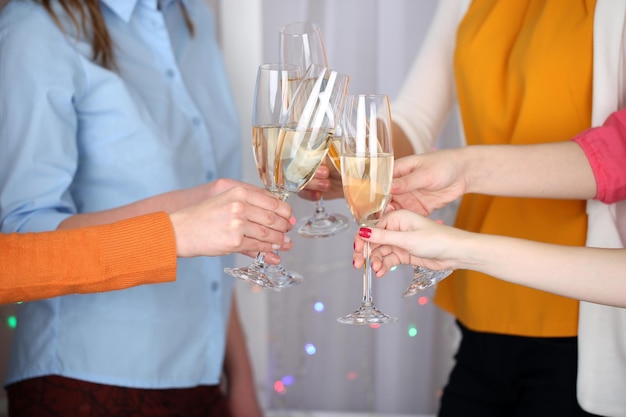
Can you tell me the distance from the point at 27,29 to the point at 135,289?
1.93ft

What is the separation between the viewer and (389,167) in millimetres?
1164

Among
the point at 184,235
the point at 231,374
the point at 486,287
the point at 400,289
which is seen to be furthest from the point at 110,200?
the point at 400,289

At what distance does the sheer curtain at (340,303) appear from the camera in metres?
2.51

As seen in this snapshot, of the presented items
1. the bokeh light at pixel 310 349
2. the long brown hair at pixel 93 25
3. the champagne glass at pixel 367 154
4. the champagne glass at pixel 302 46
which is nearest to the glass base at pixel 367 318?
the champagne glass at pixel 367 154

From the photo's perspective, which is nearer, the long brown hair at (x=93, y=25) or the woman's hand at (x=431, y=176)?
the woman's hand at (x=431, y=176)

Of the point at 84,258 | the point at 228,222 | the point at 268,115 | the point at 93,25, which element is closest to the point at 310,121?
the point at 268,115

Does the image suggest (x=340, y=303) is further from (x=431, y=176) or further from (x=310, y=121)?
(x=310, y=121)

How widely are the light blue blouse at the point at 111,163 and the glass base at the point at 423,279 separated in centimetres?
67

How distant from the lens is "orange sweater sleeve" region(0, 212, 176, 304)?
1.23m

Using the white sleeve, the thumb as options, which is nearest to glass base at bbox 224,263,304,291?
the thumb

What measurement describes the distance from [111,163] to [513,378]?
0.94m

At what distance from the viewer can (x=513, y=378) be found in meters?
1.50

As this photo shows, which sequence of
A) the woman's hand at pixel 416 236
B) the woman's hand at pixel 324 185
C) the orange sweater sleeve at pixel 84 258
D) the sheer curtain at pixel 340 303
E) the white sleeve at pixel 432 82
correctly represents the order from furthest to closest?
the sheer curtain at pixel 340 303, the white sleeve at pixel 432 82, the woman's hand at pixel 324 185, the orange sweater sleeve at pixel 84 258, the woman's hand at pixel 416 236

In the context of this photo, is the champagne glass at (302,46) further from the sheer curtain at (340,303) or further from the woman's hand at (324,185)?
the sheer curtain at (340,303)
